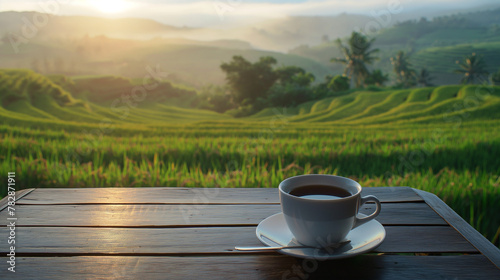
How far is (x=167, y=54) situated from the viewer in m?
3.96

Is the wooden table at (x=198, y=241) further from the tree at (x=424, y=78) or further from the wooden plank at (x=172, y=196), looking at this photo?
the tree at (x=424, y=78)

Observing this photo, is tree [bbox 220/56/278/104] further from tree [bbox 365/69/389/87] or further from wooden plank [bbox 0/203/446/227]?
wooden plank [bbox 0/203/446/227]

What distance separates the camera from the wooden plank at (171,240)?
491 mm

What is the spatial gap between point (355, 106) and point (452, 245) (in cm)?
308

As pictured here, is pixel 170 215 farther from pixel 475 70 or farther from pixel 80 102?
pixel 475 70

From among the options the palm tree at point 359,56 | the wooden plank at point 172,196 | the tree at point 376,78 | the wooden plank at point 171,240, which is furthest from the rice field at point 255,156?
the tree at point 376,78

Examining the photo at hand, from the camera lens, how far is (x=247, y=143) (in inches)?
87.4

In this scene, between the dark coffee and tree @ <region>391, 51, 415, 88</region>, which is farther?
tree @ <region>391, 51, 415, 88</region>

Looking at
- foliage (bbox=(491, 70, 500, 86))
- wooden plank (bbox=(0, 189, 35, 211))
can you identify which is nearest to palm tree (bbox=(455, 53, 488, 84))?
foliage (bbox=(491, 70, 500, 86))

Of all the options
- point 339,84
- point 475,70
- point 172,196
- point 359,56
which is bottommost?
point 172,196

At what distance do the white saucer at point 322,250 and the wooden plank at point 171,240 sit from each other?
23 millimetres

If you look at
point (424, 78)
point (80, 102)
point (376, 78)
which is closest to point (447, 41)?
point (424, 78)

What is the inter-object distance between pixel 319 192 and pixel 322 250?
105mm

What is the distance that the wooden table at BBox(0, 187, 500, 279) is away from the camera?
0.43 metres
